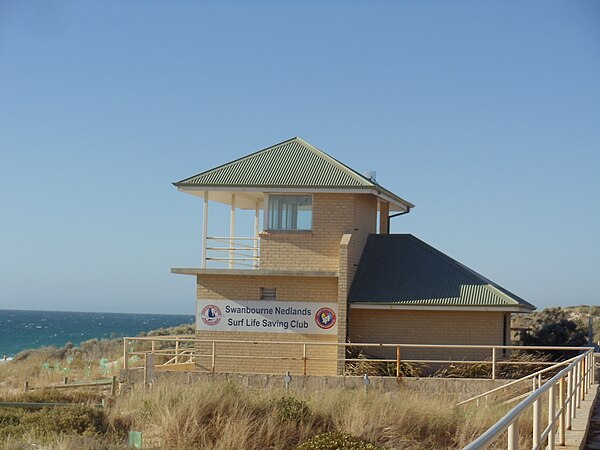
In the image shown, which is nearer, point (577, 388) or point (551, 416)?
point (551, 416)

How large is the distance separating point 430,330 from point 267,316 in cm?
481

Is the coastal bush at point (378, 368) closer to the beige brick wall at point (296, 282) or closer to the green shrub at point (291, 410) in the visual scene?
the beige brick wall at point (296, 282)

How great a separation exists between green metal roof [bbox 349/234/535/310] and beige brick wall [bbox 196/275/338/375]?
134cm

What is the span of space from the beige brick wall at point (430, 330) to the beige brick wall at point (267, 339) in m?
1.13

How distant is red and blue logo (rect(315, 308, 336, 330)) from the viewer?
2817 centimetres

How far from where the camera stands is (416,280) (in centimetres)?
2917

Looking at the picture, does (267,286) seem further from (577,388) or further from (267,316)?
(577,388)

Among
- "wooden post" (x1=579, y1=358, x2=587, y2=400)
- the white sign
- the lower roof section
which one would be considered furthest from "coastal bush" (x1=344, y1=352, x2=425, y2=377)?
"wooden post" (x1=579, y1=358, x2=587, y2=400)

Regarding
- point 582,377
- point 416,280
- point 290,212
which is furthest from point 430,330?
point 582,377

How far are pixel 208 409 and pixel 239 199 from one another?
1488 centimetres

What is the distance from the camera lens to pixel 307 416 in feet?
58.1

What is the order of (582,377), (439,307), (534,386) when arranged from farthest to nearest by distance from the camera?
(439,307) → (534,386) → (582,377)

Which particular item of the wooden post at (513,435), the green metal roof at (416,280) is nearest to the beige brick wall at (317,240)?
the green metal roof at (416,280)

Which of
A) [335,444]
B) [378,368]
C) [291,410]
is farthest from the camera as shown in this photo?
[378,368]
